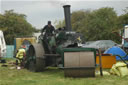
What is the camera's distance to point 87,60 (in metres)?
6.62

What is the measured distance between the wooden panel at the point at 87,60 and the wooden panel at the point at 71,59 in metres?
0.13

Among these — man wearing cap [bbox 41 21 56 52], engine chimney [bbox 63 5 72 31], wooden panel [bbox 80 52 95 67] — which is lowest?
wooden panel [bbox 80 52 95 67]

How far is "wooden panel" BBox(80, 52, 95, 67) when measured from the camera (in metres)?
Answer: 6.59

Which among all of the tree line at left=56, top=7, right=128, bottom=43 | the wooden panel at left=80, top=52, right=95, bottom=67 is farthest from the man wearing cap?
the tree line at left=56, top=7, right=128, bottom=43

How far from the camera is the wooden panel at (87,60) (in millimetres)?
6586

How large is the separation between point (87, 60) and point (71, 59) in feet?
1.48

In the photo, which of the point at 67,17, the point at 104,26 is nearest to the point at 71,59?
the point at 67,17

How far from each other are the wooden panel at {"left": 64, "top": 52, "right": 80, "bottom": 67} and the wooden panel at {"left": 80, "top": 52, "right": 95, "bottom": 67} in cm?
13

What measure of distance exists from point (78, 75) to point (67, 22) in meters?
3.17

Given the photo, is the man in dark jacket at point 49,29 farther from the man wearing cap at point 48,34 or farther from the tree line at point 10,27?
the tree line at point 10,27

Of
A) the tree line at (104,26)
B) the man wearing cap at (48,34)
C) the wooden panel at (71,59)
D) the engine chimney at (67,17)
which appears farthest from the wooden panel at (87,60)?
the tree line at (104,26)

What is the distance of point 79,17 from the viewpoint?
5353 cm

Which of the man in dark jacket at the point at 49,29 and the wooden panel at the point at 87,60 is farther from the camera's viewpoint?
the man in dark jacket at the point at 49,29

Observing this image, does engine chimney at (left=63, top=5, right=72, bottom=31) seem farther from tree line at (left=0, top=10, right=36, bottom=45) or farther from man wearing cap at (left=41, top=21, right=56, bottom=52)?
tree line at (left=0, top=10, right=36, bottom=45)
